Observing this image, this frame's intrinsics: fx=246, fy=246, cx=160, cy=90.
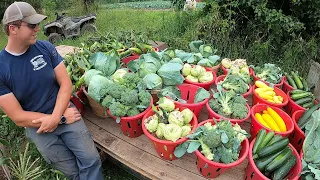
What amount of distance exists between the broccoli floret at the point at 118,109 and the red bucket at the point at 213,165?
0.80 m

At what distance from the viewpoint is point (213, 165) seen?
1.94m

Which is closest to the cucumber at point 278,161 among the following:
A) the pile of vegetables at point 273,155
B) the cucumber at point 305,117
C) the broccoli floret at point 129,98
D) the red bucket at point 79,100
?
the pile of vegetables at point 273,155

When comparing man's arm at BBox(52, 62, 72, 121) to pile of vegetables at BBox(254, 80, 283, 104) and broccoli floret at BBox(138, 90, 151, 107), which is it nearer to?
broccoli floret at BBox(138, 90, 151, 107)

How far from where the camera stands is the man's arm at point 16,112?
7.24 feet

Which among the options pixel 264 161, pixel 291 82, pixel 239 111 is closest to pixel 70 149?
pixel 239 111

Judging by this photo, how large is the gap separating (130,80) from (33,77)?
3.07 feet

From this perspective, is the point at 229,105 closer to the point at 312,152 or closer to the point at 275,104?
the point at 275,104

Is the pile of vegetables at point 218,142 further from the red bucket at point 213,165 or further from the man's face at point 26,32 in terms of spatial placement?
the man's face at point 26,32

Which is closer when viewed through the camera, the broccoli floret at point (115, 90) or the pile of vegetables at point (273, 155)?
the pile of vegetables at point (273, 155)

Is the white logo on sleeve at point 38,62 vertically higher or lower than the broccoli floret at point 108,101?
higher

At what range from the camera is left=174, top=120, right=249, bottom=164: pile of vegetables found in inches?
76.7

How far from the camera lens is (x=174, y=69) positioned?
269 cm

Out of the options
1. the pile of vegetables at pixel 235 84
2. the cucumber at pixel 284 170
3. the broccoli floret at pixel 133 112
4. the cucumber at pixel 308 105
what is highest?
the pile of vegetables at pixel 235 84

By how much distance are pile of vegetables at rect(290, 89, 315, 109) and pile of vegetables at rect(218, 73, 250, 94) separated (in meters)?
0.49
